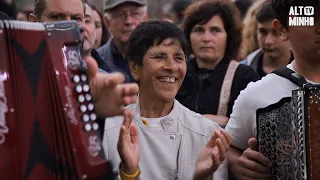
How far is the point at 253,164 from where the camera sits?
11.7ft

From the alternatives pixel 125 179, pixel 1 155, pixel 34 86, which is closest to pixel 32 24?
pixel 34 86

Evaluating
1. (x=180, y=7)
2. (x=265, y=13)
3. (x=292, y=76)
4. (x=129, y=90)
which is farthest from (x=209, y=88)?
(x=180, y=7)

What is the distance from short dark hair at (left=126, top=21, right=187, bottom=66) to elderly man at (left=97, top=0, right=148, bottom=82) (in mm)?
2037

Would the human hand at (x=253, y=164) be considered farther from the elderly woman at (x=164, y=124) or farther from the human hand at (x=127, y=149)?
the human hand at (x=127, y=149)

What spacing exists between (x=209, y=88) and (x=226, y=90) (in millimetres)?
129

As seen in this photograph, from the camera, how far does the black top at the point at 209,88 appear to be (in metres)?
4.86

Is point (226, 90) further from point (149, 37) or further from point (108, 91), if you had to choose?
point (108, 91)

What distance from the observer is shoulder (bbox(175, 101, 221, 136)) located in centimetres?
366

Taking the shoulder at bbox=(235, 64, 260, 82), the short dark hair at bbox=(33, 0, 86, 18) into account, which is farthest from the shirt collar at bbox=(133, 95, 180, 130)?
the shoulder at bbox=(235, 64, 260, 82)

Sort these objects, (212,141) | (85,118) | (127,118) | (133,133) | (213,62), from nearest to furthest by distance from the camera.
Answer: (85,118), (127,118), (133,133), (212,141), (213,62)

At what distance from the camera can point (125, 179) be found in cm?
330

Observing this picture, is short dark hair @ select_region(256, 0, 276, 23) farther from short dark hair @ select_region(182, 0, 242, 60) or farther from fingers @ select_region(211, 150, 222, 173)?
fingers @ select_region(211, 150, 222, 173)

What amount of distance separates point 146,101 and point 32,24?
0.91m

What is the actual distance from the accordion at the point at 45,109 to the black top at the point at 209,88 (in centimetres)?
196
